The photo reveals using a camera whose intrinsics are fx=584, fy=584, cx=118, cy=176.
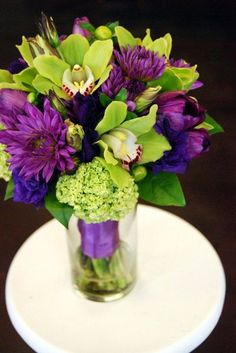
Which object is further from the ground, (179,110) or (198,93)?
(179,110)

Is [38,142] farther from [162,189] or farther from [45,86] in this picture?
[162,189]

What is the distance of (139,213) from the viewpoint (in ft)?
3.56

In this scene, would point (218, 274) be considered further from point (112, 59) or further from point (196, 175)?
point (112, 59)

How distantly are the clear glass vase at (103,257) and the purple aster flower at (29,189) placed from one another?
0.50 feet

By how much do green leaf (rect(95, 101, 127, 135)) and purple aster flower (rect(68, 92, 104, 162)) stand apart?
0.04ft

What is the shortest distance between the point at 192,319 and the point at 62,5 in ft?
4.00

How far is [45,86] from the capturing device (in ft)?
2.35

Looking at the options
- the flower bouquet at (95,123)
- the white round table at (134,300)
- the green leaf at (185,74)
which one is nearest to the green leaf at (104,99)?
the flower bouquet at (95,123)

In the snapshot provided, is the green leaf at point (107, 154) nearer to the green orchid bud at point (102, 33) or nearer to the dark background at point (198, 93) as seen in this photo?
the green orchid bud at point (102, 33)

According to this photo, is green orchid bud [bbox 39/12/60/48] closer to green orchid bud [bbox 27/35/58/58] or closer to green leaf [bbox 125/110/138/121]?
green orchid bud [bbox 27/35/58/58]

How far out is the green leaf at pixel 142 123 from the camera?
67cm

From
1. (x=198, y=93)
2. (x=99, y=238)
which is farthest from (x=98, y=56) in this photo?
(x=198, y=93)

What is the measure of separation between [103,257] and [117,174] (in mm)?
233

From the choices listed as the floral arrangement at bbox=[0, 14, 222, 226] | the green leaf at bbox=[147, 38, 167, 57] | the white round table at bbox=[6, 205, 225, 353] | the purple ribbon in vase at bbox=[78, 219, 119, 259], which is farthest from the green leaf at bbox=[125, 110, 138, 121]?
the white round table at bbox=[6, 205, 225, 353]
